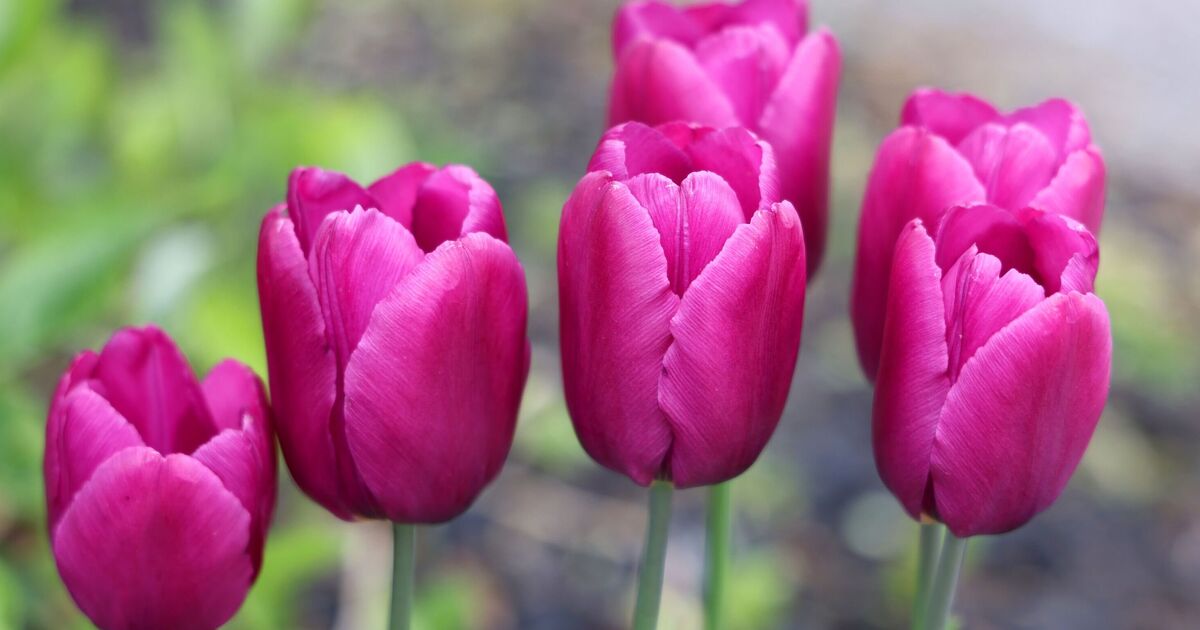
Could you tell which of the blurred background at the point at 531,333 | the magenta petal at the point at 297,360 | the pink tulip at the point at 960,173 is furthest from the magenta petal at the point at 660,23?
the blurred background at the point at 531,333

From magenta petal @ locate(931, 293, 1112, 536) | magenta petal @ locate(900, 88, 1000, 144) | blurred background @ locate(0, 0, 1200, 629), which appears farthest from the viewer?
blurred background @ locate(0, 0, 1200, 629)

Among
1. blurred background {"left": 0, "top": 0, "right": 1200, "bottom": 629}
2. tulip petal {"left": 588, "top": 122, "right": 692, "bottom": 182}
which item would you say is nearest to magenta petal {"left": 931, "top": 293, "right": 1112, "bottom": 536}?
tulip petal {"left": 588, "top": 122, "right": 692, "bottom": 182}

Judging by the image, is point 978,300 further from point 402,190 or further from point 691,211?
point 402,190

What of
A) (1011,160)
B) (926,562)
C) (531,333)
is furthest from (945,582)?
(531,333)

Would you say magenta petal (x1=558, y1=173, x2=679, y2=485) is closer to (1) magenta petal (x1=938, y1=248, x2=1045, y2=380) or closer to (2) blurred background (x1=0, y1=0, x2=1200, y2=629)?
(1) magenta petal (x1=938, y1=248, x2=1045, y2=380)

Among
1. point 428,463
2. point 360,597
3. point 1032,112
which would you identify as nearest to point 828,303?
point 360,597

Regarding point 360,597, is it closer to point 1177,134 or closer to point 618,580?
point 618,580
